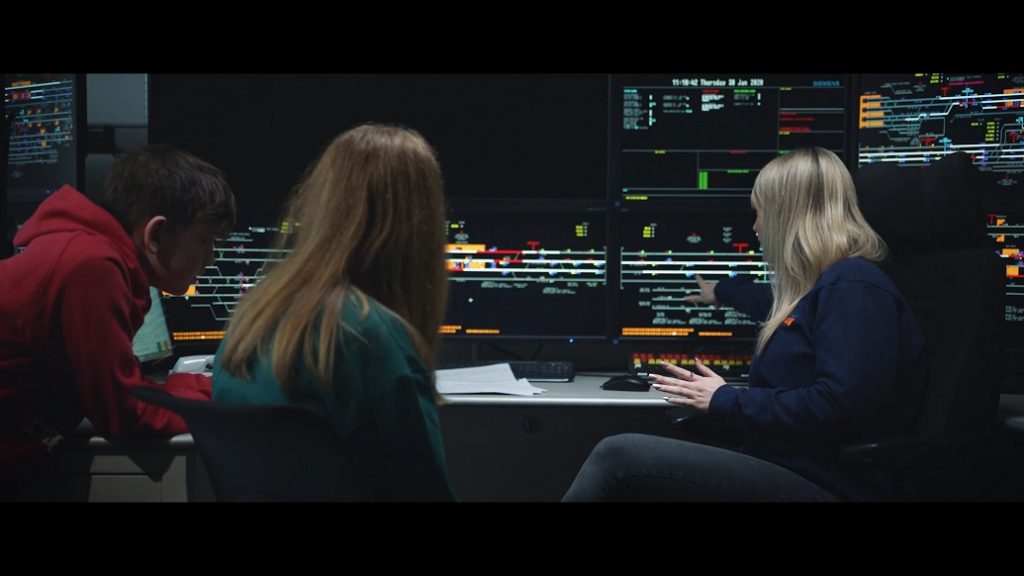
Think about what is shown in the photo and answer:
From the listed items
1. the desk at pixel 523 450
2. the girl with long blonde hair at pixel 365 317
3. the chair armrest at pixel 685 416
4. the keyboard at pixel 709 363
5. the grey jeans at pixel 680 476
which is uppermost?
the girl with long blonde hair at pixel 365 317

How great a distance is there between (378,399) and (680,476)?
81cm

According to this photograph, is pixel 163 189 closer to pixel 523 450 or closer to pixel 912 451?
pixel 523 450

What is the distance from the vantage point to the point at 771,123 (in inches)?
99.3

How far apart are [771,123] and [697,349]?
716mm

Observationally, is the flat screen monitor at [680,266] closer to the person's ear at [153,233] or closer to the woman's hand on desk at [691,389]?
the woman's hand on desk at [691,389]

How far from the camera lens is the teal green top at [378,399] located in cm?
108

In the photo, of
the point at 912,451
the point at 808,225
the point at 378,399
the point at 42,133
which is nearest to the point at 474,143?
the point at 808,225

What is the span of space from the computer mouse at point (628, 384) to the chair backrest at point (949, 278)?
27.2 inches

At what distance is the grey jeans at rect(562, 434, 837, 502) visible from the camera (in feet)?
5.35

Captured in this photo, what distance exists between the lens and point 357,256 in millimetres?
1212

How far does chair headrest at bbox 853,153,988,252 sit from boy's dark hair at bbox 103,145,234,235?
150cm

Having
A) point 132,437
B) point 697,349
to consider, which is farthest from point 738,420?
point 132,437

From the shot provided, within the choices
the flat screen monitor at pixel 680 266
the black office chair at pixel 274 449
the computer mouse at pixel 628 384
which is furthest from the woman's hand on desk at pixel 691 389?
the black office chair at pixel 274 449

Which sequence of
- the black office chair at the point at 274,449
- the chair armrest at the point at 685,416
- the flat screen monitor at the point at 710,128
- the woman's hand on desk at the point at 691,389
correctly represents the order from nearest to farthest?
the black office chair at the point at 274,449, the woman's hand on desk at the point at 691,389, the chair armrest at the point at 685,416, the flat screen monitor at the point at 710,128
